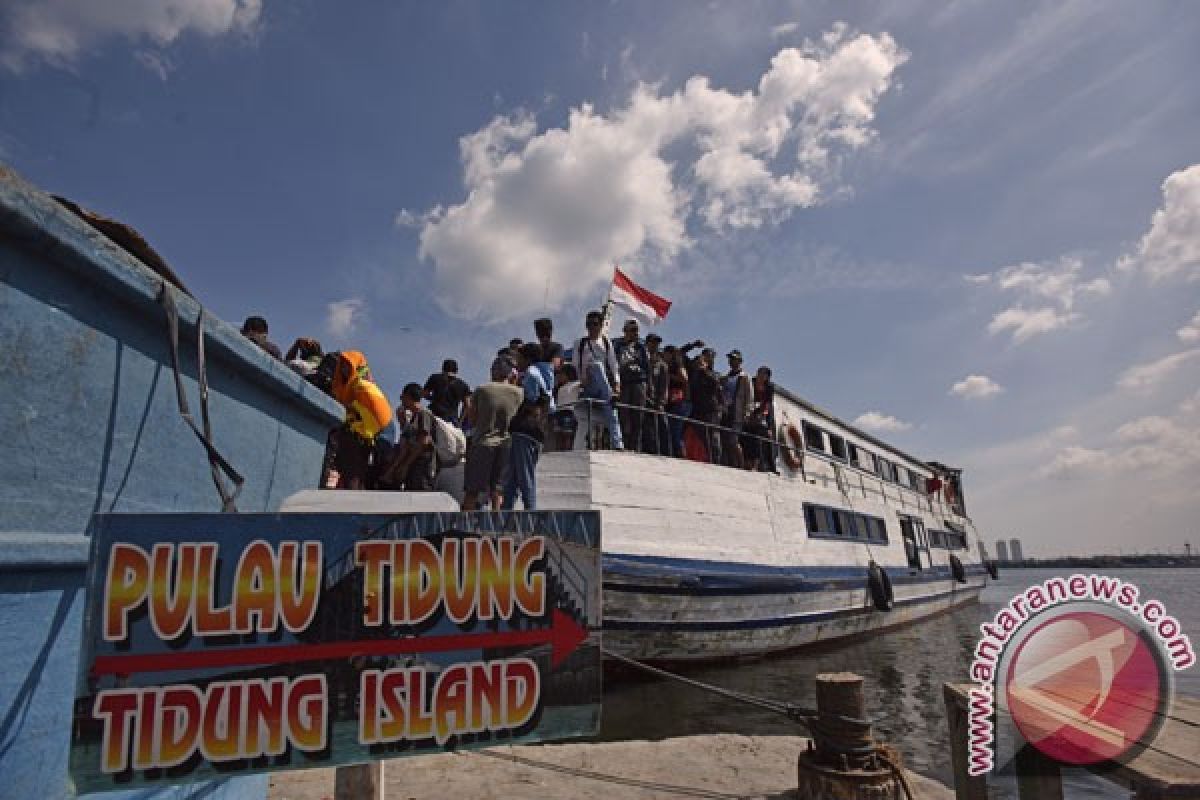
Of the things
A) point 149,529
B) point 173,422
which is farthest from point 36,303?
point 149,529

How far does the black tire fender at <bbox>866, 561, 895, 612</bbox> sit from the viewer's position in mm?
14381

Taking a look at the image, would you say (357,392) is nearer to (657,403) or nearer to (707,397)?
(657,403)

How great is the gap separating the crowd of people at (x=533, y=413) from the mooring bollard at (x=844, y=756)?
9.37 ft

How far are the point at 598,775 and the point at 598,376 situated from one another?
5.68 meters

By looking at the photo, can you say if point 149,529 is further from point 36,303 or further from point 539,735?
point 539,735

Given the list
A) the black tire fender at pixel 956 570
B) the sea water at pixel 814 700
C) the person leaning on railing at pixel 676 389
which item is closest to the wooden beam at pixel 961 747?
the sea water at pixel 814 700

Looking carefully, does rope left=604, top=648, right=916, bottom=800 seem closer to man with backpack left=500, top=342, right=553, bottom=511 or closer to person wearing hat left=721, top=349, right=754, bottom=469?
man with backpack left=500, top=342, right=553, bottom=511

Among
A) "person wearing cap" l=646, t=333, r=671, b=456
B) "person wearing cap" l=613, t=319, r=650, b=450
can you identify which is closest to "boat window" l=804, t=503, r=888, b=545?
"person wearing cap" l=646, t=333, r=671, b=456

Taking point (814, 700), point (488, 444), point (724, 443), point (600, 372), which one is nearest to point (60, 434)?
point (488, 444)

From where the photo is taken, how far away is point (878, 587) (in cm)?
1441

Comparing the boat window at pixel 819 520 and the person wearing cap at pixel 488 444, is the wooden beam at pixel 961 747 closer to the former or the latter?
the person wearing cap at pixel 488 444

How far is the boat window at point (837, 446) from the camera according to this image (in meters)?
16.0

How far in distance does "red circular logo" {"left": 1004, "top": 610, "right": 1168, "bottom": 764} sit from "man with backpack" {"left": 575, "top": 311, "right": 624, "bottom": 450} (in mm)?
6040

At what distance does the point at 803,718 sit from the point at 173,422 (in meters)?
4.17
